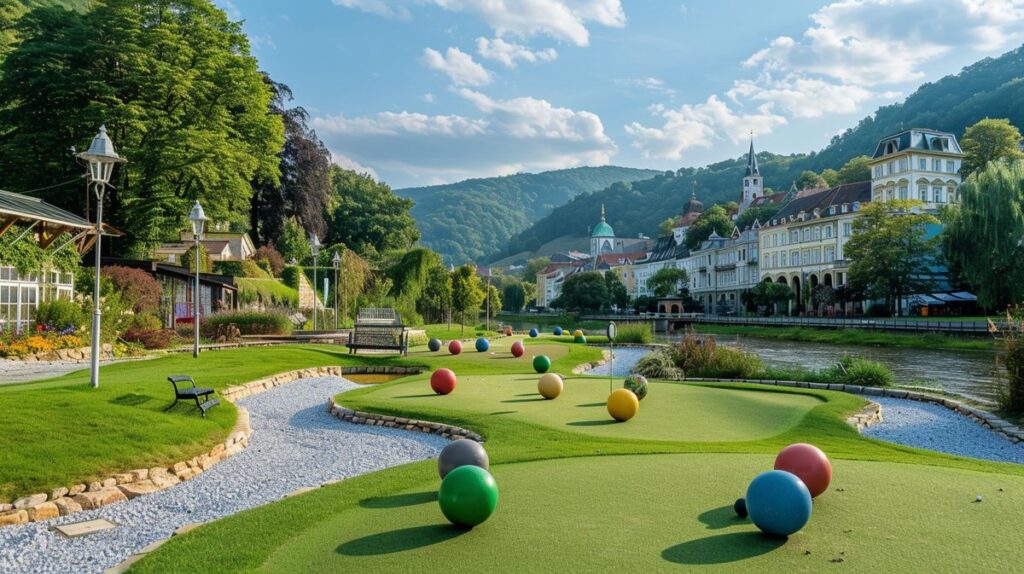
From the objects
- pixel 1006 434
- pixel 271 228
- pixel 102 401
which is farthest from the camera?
pixel 271 228

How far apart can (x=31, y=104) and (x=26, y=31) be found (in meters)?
4.91

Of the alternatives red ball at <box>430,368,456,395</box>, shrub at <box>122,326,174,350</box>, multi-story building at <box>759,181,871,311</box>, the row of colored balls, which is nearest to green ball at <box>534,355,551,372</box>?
red ball at <box>430,368,456,395</box>

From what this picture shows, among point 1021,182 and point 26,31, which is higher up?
point 26,31

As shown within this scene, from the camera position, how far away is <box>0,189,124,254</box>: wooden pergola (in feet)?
67.1

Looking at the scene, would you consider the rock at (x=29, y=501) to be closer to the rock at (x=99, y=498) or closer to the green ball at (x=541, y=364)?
the rock at (x=99, y=498)

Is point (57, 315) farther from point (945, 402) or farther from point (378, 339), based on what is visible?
point (945, 402)

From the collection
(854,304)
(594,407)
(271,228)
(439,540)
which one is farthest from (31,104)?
(854,304)

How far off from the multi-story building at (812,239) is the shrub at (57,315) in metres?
72.0

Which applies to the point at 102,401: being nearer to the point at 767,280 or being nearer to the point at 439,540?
the point at 439,540

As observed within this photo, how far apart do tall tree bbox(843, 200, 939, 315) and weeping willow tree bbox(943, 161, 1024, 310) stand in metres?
10.6

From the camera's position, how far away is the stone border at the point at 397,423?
11430 millimetres

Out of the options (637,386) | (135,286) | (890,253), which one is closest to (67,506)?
(637,386)

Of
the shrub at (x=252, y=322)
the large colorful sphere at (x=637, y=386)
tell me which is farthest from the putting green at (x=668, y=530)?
the shrub at (x=252, y=322)

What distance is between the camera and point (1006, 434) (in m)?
12.3
